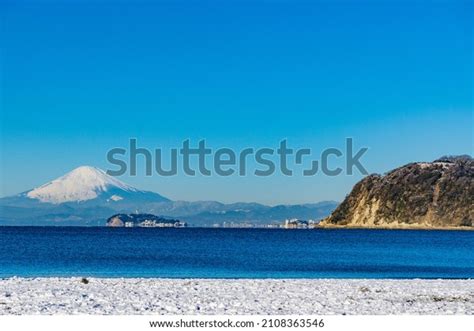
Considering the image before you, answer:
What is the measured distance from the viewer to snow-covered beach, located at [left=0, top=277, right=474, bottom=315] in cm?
2252

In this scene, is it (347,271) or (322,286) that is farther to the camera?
(347,271)

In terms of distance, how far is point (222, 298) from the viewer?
25594 millimetres

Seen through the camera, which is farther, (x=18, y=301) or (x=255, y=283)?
(x=255, y=283)

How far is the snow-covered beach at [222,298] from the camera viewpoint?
73.9 feet

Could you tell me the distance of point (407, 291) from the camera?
29953 millimetres
